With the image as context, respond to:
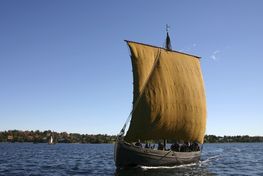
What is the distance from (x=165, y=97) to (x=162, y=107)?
1.59 metres

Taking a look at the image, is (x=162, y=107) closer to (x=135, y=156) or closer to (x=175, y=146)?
(x=175, y=146)

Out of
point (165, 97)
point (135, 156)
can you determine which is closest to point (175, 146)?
point (165, 97)

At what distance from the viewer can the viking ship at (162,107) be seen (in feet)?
147

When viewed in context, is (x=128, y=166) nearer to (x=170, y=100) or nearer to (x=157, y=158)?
(x=157, y=158)

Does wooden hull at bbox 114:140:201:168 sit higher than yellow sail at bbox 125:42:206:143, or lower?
lower

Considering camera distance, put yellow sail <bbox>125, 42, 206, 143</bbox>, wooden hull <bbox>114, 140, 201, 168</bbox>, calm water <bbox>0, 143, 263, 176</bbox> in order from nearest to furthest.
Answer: calm water <bbox>0, 143, 263, 176</bbox> → wooden hull <bbox>114, 140, 201, 168</bbox> → yellow sail <bbox>125, 42, 206, 143</bbox>

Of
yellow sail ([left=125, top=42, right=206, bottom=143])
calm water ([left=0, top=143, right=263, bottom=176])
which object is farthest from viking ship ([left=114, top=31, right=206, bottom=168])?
calm water ([left=0, top=143, right=263, bottom=176])

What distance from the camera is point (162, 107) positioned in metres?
49.2

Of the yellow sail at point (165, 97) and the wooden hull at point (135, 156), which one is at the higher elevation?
the yellow sail at point (165, 97)

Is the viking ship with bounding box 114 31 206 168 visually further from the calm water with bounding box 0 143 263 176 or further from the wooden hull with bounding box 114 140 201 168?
the calm water with bounding box 0 143 263 176

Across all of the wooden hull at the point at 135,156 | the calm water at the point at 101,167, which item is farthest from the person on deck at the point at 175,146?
the wooden hull at the point at 135,156

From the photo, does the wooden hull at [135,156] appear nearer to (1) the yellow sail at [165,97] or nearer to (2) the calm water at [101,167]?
(2) the calm water at [101,167]

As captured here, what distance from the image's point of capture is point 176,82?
53.2 m

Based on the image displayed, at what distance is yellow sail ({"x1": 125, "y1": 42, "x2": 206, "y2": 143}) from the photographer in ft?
156
